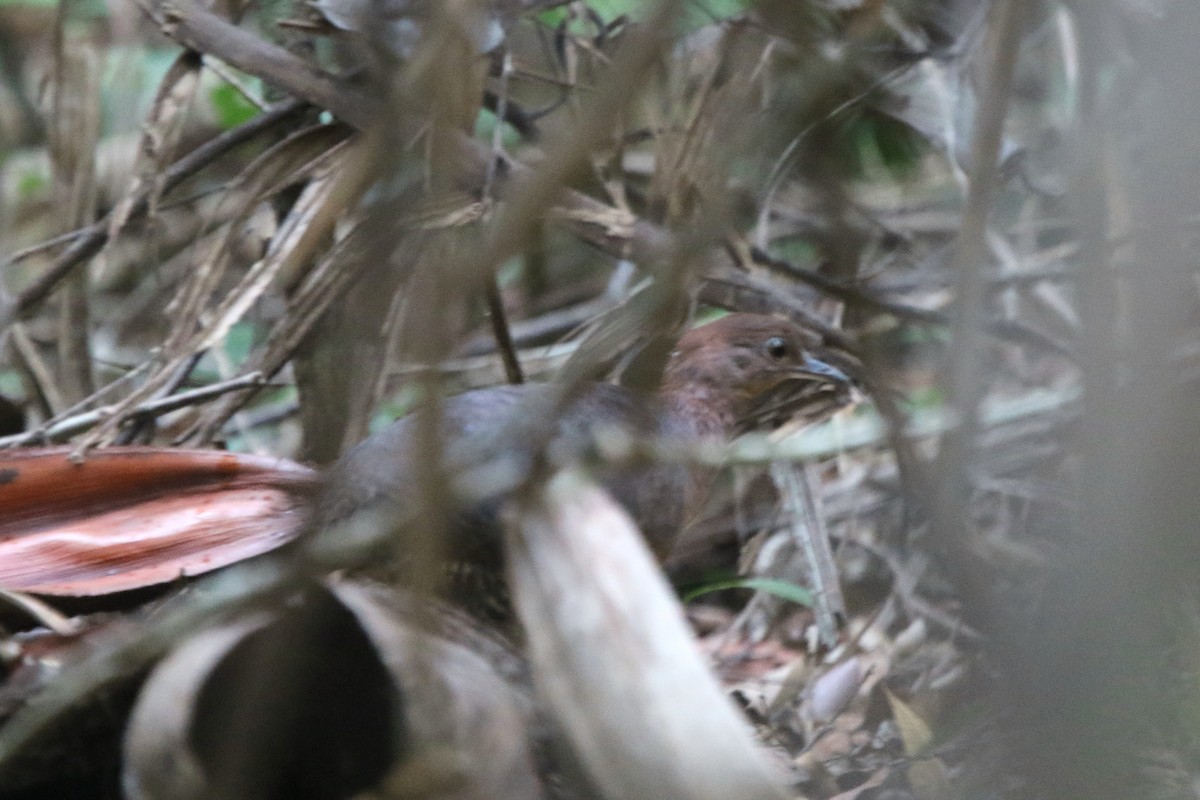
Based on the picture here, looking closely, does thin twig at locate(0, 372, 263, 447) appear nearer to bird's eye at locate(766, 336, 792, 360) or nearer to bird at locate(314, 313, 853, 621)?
bird at locate(314, 313, 853, 621)

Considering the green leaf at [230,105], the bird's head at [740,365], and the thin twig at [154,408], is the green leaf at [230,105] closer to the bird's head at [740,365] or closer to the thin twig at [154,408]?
the thin twig at [154,408]

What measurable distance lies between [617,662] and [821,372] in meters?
1.77

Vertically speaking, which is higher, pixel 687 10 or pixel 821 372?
pixel 687 10

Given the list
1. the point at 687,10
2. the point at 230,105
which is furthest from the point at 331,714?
the point at 230,105

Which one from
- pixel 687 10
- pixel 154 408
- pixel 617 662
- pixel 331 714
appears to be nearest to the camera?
pixel 617 662

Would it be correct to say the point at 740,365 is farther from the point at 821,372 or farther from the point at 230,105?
the point at 230,105

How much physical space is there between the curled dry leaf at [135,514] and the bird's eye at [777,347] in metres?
1.02

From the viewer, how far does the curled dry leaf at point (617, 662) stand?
1.16 metres

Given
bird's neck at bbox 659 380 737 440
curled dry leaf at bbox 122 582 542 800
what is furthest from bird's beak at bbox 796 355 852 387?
curled dry leaf at bbox 122 582 542 800

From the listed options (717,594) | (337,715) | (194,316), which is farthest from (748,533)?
(337,715)

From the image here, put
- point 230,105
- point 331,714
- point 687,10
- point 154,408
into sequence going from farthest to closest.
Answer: point 230,105
point 687,10
point 154,408
point 331,714

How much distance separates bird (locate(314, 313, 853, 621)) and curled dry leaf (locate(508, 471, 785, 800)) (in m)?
0.08

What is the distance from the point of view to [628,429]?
221 cm

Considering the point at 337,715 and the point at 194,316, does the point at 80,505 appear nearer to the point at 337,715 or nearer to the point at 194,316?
the point at 194,316
